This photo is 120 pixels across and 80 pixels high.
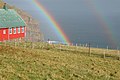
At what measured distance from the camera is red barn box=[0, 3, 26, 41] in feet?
213

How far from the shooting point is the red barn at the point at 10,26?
64.9 m

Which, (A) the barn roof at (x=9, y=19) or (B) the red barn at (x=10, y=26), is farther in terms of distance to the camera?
(A) the barn roof at (x=9, y=19)

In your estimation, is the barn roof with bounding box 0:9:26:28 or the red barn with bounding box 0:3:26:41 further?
the barn roof with bounding box 0:9:26:28


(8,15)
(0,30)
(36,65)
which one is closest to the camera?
(36,65)

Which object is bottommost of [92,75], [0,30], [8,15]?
[92,75]

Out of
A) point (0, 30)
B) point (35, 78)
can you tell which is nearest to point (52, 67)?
point (35, 78)

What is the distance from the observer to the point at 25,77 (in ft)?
66.0

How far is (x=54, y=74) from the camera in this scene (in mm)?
22172

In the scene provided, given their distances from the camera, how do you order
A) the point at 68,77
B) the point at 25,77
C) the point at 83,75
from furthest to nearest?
1. the point at 83,75
2. the point at 68,77
3. the point at 25,77

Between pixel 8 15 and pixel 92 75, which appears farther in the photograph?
pixel 8 15

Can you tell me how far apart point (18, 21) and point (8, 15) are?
3.37m

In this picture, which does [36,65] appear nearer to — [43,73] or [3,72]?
[43,73]

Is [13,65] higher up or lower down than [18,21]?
lower down

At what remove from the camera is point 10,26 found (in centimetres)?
6731
